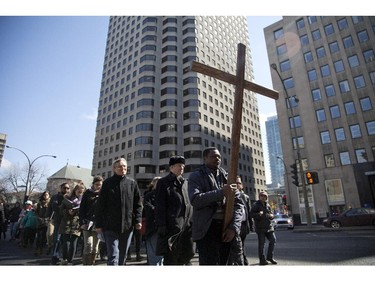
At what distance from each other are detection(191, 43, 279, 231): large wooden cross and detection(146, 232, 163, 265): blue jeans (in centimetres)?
204

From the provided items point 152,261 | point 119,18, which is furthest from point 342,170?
point 119,18

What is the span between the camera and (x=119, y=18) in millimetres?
72625

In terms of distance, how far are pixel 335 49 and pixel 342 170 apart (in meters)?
14.4

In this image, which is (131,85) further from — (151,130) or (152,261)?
(152,261)

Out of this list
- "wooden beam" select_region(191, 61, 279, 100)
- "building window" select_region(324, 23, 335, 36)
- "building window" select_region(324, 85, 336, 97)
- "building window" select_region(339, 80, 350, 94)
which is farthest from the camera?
"building window" select_region(324, 23, 335, 36)

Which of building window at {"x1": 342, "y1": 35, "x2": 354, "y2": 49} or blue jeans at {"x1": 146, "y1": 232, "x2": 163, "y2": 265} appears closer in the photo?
blue jeans at {"x1": 146, "y1": 232, "x2": 163, "y2": 265}

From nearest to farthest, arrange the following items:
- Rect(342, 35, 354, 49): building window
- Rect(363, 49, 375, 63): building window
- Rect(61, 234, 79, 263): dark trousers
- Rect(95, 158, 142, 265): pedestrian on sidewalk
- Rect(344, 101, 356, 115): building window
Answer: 1. Rect(95, 158, 142, 265): pedestrian on sidewalk
2. Rect(61, 234, 79, 263): dark trousers
3. Rect(363, 49, 375, 63): building window
4. Rect(344, 101, 356, 115): building window
5. Rect(342, 35, 354, 49): building window

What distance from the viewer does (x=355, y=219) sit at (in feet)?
55.8

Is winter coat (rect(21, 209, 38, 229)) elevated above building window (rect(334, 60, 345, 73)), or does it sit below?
below

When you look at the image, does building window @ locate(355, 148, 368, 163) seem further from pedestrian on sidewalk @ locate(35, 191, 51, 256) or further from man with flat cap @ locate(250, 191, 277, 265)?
pedestrian on sidewalk @ locate(35, 191, 51, 256)

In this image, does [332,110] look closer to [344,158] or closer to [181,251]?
[344,158]

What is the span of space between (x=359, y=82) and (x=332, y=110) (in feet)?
13.0

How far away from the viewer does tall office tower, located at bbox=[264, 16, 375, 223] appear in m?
27.7

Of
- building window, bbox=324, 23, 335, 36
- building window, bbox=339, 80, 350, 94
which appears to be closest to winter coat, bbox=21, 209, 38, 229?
building window, bbox=339, 80, 350, 94
